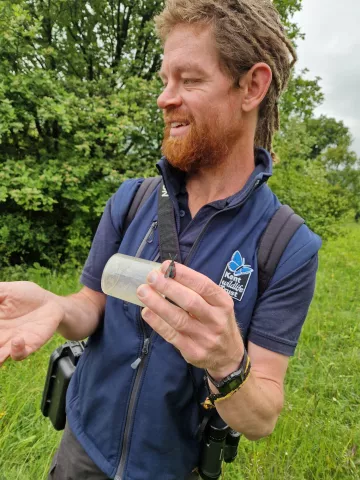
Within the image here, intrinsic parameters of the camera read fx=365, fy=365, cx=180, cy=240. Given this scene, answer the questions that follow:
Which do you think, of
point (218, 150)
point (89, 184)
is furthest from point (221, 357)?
point (89, 184)

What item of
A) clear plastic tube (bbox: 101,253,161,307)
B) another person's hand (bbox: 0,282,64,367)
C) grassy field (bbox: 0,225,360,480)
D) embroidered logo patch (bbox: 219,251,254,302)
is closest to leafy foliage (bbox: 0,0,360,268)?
grassy field (bbox: 0,225,360,480)

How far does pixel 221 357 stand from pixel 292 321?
468 millimetres

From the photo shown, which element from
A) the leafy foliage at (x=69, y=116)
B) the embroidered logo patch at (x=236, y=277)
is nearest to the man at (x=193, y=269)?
Result: the embroidered logo patch at (x=236, y=277)

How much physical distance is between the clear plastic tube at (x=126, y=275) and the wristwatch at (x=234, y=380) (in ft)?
1.18

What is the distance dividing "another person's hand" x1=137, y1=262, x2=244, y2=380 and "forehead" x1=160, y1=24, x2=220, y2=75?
0.94 meters

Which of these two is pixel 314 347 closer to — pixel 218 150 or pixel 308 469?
pixel 308 469

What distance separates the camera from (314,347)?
13.2 ft

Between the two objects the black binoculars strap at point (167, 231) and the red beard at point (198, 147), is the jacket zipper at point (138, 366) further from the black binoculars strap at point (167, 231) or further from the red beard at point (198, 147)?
the red beard at point (198, 147)

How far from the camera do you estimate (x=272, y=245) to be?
1.32 metres

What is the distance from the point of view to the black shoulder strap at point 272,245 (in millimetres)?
1306

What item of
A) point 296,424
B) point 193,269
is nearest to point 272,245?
point 193,269

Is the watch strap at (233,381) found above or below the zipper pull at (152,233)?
below

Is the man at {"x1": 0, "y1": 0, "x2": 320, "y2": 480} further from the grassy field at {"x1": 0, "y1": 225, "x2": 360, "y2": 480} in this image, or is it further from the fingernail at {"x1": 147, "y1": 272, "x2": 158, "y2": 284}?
the grassy field at {"x1": 0, "y1": 225, "x2": 360, "y2": 480}

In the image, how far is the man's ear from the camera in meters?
1.50
